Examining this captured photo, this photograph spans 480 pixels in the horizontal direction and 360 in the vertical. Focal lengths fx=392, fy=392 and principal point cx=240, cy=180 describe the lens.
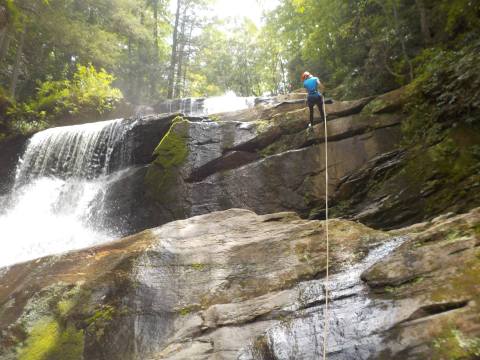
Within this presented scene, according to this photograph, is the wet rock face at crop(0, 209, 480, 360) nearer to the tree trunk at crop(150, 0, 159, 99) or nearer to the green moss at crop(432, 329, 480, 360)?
the green moss at crop(432, 329, 480, 360)

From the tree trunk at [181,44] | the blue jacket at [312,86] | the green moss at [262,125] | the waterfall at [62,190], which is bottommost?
the waterfall at [62,190]

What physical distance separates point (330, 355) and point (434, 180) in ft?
18.3

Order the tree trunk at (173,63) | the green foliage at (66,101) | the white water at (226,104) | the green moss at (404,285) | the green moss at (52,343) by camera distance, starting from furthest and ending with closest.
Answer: the tree trunk at (173,63) → the white water at (226,104) → the green foliage at (66,101) → the green moss at (52,343) → the green moss at (404,285)

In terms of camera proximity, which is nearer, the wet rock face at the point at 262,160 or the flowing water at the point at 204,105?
the wet rock face at the point at 262,160

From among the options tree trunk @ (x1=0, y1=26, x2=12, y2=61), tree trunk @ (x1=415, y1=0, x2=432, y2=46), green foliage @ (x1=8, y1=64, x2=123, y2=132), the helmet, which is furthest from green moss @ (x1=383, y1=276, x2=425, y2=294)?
tree trunk @ (x1=0, y1=26, x2=12, y2=61)

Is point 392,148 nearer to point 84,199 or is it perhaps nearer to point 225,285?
point 225,285

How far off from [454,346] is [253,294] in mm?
2181

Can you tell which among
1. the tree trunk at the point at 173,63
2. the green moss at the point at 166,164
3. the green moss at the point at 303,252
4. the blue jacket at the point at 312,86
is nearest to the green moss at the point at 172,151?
the green moss at the point at 166,164

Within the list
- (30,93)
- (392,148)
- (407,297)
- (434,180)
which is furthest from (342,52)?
(30,93)

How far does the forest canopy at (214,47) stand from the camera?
11141 mm

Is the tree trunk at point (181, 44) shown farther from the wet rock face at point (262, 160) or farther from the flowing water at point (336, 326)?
the flowing water at point (336, 326)

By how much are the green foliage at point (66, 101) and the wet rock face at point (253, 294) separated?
1286cm

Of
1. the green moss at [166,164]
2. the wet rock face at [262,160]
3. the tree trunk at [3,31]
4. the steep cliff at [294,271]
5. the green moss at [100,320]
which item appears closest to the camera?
the steep cliff at [294,271]

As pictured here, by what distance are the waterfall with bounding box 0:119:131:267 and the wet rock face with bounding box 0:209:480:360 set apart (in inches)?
179
